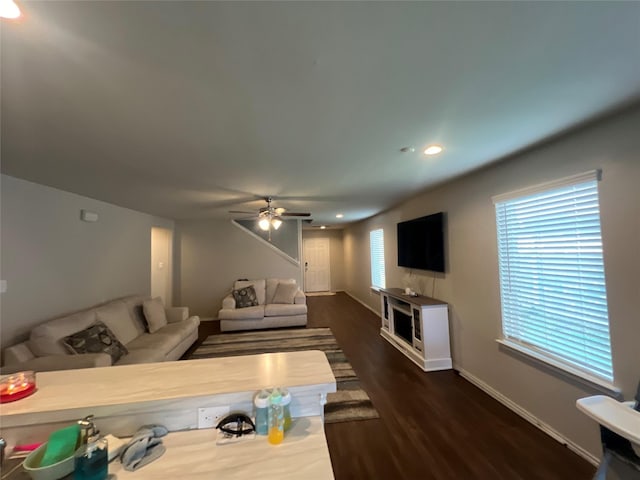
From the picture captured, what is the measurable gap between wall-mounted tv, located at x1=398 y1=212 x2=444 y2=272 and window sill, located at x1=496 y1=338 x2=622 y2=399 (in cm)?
134

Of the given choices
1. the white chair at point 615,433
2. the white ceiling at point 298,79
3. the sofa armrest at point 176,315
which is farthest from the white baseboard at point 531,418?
the sofa armrest at point 176,315

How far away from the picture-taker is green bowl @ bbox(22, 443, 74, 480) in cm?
78

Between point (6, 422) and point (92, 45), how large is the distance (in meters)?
1.39

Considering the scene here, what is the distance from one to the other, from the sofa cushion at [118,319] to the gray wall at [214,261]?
2.46m

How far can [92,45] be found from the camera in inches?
40.0

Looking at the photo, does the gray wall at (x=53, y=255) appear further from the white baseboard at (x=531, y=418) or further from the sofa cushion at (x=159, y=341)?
the white baseboard at (x=531, y=418)

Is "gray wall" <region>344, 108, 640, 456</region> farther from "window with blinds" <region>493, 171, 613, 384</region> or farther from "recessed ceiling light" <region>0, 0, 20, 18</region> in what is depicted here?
"recessed ceiling light" <region>0, 0, 20, 18</region>

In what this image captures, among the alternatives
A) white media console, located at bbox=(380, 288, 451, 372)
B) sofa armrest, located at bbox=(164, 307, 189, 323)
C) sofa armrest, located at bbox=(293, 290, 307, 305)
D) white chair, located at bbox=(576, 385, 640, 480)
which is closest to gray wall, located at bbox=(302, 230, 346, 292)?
sofa armrest, located at bbox=(293, 290, 307, 305)

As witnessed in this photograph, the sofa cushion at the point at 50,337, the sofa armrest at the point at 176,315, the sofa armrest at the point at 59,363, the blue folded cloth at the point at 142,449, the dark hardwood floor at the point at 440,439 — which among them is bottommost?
the dark hardwood floor at the point at 440,439

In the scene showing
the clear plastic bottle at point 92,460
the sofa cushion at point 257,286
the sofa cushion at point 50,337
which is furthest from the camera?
the sofa cushion at point 257,286

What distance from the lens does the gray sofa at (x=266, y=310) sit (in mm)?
5152

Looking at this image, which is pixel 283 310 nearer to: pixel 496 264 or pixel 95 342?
pixel 95 342

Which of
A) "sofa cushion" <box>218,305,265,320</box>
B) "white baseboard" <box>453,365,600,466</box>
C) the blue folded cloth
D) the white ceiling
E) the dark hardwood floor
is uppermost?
the white ceiling

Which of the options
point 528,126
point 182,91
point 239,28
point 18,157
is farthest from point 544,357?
point 18,157
